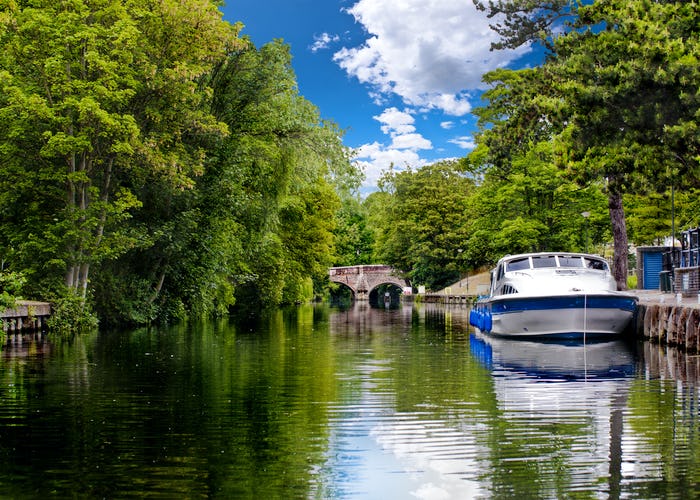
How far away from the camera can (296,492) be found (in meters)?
6.28

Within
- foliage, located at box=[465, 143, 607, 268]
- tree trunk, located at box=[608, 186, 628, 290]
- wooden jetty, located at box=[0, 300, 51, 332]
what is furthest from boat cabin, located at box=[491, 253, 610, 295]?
foliage, located at box=[465, 143, 607, 268]

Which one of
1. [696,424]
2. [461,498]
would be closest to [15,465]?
[461,498]

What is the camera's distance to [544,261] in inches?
1038

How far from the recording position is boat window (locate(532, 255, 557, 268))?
26.1 m

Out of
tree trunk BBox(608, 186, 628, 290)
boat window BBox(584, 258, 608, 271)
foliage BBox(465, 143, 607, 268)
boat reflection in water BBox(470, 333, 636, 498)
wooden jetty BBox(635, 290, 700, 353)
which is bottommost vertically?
boat reflection in water BBox(470, 333, 636, 498)

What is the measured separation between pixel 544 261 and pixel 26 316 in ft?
52.6

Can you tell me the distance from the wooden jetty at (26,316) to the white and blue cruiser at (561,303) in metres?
14.0

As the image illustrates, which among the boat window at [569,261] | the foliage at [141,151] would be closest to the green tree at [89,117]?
the foliage at [141,151]

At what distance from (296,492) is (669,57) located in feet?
56.4

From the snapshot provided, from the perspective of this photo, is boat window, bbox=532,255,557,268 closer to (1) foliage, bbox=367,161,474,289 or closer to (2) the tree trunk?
(2) the tree trunk

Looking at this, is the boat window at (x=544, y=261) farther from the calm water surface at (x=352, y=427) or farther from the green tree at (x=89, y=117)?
the green tree at (x=89, y=117)

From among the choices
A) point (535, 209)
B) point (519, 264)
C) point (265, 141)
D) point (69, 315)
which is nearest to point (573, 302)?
point (519, 264)

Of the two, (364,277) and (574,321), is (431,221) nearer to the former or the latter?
(364,277)

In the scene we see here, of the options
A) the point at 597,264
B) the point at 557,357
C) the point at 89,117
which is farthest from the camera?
the point at 89,117
